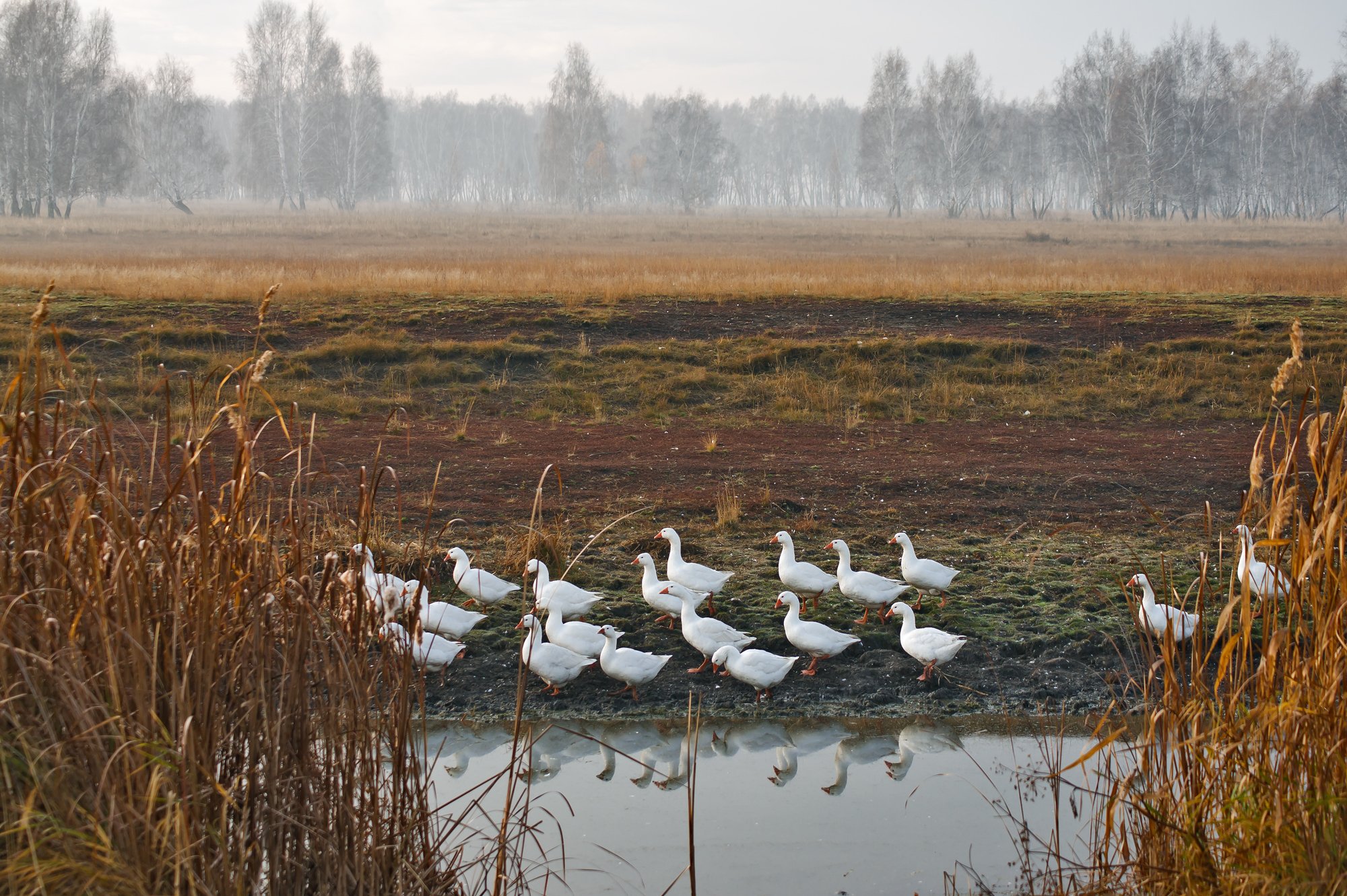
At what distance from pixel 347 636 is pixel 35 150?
205 feet

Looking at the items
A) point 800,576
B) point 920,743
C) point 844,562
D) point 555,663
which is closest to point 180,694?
point 555,663

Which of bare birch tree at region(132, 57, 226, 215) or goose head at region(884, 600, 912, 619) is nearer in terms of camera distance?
goose head at region(884, 600, 912, 619)

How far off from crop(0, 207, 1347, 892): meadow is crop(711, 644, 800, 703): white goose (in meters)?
0.25

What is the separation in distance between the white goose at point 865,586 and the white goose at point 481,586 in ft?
7.49

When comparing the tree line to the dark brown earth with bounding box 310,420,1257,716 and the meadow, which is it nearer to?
the meadow

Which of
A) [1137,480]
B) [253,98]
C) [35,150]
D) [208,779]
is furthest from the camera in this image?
[253,98]

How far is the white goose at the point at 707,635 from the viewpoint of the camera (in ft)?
22.1

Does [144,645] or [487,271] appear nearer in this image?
[144,645]

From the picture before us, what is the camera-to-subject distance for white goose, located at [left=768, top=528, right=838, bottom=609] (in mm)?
7578

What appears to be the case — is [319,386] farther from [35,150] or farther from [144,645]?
[35,150]

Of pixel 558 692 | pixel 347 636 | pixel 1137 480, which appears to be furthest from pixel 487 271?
pixel 347 636

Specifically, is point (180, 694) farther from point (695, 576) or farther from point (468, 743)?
point (695, 576)

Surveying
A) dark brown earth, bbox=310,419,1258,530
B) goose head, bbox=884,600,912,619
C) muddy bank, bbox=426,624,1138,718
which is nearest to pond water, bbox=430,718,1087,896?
muddy bank, bbox=426,624,1138,718

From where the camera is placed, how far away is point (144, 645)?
2777 millimetres
